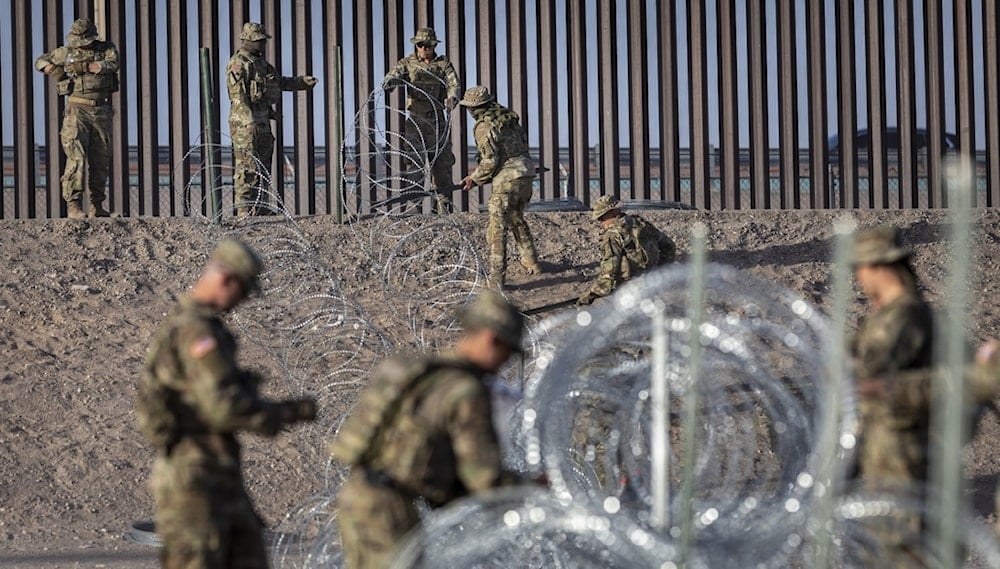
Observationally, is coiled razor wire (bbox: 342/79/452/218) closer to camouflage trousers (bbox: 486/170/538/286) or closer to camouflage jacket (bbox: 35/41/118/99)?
camouflage trousers (bbox: 486/170/538/286)

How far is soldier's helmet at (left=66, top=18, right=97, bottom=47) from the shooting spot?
1327cm

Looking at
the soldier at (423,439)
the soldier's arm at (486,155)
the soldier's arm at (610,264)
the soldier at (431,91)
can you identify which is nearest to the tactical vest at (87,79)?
the soldier at (431,91)

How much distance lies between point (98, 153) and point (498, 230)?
334cm

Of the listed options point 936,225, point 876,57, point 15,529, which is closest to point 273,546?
point 15,529

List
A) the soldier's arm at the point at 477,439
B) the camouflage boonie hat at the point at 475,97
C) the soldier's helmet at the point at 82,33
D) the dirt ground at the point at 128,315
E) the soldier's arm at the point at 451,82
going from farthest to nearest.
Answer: the soldier's arm at the point at 451,82 < the soldier's helmet at the point at 82,33 < the camouflage boonie hat at the point at 475,97 < the dirt ground at the point at 128,315 < the soldier's arm at the point at 477,439

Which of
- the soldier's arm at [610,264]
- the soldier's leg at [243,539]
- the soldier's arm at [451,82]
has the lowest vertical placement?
the soldier's leg at [243,539]

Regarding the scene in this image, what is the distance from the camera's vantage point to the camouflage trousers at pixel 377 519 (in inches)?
193

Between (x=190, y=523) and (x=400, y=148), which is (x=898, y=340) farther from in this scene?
(x=400, y=148)

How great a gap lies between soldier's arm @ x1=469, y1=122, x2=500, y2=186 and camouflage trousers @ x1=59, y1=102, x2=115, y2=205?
3102 mm

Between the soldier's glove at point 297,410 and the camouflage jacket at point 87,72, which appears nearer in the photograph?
the soldier's glove at point 297,410

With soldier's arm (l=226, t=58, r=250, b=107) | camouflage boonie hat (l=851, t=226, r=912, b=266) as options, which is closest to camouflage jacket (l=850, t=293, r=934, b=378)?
camouflage boonie hat (l=851, t=226, r=912, b=266)

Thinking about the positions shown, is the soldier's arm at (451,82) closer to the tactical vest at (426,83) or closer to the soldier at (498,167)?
the tactical vest at (426,83)

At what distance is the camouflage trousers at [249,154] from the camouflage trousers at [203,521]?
8565 millimetres

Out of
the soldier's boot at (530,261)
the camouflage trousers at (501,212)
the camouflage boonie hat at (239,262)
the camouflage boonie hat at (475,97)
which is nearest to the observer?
the camouflage boonie hat at (239,262)
